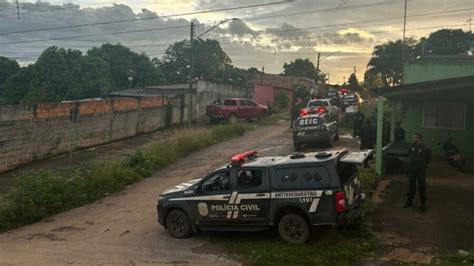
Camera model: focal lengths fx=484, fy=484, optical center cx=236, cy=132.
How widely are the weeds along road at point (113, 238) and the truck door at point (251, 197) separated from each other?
881mm

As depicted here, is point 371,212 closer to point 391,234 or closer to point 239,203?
point 391,234

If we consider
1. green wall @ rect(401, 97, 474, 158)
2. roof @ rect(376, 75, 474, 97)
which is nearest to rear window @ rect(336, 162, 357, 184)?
roof @ rect(376, 75, 474, 97)

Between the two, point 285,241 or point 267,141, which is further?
point 267,141

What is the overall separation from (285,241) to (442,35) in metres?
57.6

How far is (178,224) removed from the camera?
34.3 feet

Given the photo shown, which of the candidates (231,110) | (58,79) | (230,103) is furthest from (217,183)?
(58,79)

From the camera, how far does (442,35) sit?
59562 mm

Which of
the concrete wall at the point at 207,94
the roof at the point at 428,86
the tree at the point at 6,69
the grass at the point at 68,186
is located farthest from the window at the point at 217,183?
the tree at the point at 6,69

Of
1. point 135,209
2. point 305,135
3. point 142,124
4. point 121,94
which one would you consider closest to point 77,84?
point 121,94

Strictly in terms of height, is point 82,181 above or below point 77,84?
below

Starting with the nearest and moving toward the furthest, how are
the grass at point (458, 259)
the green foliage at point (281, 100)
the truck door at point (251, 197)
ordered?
1. the grass at point (458, 259)
2. the truck door at point (251, 197)
3. the green foliage at point (281, 100)

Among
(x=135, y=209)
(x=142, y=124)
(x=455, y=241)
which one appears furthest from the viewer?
(x=142, y=124)

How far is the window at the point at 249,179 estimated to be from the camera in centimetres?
963

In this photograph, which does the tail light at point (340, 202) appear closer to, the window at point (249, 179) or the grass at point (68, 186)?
the window at point (249, 179)
